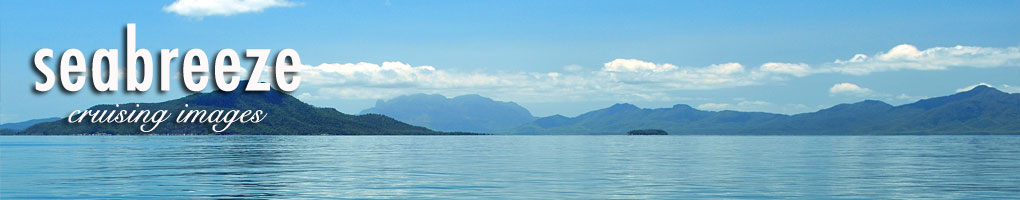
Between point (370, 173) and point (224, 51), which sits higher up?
point (224, 51)

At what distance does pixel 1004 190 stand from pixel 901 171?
1871cm

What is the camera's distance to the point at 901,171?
62.8 m

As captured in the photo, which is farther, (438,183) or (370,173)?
(370,173)

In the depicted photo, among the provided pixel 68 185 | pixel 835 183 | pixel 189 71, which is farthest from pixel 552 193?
pixel 189 71

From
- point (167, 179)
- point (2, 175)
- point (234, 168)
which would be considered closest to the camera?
point (167, 179)

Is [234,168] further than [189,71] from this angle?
No

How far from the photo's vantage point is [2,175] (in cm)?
5691

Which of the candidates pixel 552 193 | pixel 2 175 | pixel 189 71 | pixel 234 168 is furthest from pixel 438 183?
pixel 189 71

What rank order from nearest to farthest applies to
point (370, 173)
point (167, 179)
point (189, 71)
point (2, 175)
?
point (167, 179) < point (2, 175) < point (370, 173) < point (189, 71)

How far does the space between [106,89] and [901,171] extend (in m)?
68.6

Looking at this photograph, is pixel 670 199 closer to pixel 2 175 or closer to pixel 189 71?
pixel 2 175

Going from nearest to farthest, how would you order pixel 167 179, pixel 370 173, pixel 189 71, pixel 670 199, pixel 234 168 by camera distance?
pixel 670 199 → pixel 167 179 → pixel 370 173 → pixel 234 168 → pixel 189 71

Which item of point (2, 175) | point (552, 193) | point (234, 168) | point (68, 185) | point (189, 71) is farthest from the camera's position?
point (189, 71)

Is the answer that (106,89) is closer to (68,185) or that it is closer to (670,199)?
(68,185)
